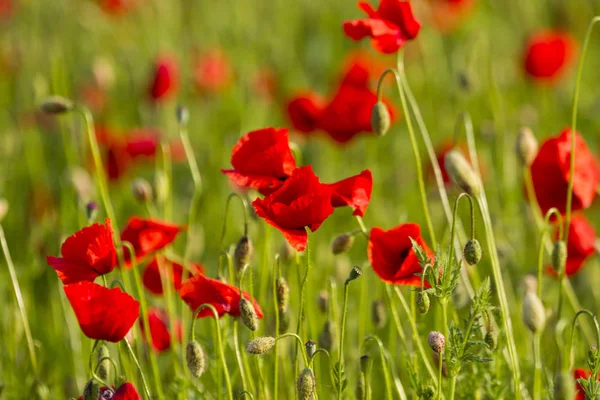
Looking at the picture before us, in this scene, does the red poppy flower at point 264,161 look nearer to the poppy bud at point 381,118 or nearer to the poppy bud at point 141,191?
the poppy bud at point 381,118

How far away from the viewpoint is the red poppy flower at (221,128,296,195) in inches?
56.6

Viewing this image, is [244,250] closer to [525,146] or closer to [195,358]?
[195,358]

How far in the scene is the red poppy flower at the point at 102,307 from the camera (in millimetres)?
1321

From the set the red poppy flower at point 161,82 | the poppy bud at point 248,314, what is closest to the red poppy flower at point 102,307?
the poppy bud at point 248,314

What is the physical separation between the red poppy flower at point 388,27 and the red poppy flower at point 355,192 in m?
0.25

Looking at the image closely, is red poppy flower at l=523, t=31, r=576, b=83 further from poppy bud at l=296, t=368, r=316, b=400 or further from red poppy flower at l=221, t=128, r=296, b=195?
poppy bud at l=296, t=368, r=316, b=400

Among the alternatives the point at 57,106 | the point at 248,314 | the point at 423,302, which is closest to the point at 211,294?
the point at 248,314

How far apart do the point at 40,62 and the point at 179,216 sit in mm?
1551

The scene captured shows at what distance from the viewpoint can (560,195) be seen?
1.67 m

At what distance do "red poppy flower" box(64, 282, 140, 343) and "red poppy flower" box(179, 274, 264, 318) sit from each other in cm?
13

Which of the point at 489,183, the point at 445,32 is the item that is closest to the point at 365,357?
the point at 489,183

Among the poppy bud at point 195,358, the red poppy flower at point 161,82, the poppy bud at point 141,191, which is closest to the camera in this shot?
the poppy bud at point 195,358

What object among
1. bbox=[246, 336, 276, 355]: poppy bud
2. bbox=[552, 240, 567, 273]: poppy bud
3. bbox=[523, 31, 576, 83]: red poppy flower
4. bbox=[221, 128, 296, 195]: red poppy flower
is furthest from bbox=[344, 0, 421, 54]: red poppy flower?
bbox=[523, 31, 576, 83]: red poppy flower

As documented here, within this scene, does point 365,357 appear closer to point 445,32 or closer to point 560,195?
point 560,195
